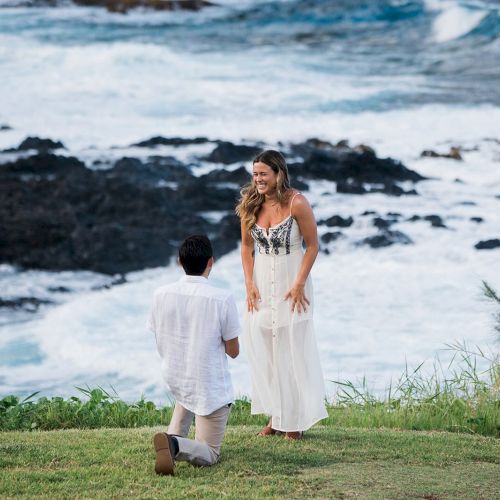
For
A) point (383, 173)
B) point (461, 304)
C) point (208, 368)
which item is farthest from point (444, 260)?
point (208, 368)

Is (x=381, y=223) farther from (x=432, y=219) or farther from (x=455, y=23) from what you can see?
(x=455, y=23)

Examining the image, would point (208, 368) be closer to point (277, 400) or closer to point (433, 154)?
point (277, 400)

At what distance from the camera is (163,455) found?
5.82 m

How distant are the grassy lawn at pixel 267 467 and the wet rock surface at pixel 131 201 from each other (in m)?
14.1

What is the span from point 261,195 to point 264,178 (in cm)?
18

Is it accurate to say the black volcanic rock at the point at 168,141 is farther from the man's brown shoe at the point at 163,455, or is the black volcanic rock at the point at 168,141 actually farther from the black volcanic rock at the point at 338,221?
the man's brown shoe at the point at 163,455

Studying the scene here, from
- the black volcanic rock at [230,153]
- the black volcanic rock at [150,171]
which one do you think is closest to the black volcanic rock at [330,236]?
the black volcanic rock at [150,171]

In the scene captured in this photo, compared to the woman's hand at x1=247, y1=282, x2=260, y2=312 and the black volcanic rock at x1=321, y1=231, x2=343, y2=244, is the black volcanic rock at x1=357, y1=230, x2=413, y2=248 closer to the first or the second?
the black volcanic rock at x1=321, y1=231, x2=343, y2=244

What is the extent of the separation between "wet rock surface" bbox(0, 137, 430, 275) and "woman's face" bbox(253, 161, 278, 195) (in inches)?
561

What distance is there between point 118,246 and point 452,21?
22.5m

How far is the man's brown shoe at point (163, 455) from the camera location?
5766mm

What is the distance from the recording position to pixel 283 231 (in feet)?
22.1

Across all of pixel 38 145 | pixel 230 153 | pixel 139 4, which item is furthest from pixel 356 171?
pixel 139 4

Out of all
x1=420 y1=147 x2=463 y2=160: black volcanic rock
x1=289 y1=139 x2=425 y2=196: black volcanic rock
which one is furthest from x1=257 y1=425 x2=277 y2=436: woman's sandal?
x1=420 y1=147 x2=463 y2=160: black volcanic rock
